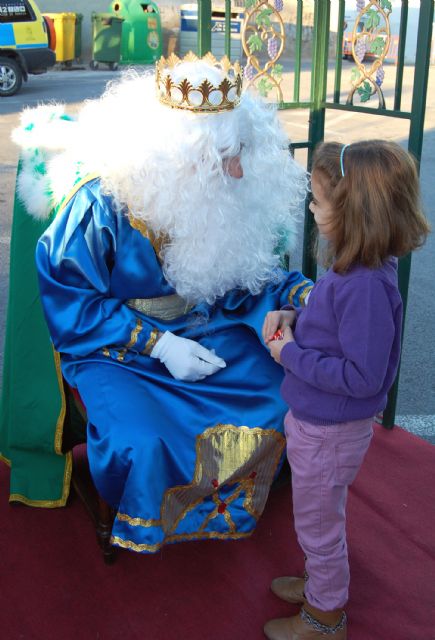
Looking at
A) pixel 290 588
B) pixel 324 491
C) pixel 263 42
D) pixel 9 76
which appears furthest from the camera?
pixel 9 76

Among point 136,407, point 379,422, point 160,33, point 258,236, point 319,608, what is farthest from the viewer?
point 160,33

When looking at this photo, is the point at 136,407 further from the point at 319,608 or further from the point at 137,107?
the point at 137,107

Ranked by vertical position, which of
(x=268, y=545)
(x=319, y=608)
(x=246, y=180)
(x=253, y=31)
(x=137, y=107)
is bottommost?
(x=268, y=545)

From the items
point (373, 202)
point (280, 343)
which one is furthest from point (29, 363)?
point (373, 202)

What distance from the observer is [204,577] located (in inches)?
84.4

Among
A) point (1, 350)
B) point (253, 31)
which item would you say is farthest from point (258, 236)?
point (1, 350)

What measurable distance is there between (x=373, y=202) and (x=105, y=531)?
1288 mm

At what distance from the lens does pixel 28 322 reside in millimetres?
2318

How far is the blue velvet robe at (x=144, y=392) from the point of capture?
196cm

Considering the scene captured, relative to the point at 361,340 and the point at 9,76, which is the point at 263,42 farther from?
the point at 9,76

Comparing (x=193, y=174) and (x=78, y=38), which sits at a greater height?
(x=78, y=38)

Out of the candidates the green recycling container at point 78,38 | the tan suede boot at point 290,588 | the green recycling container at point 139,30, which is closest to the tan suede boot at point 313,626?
the tan suede boot at point 290,588

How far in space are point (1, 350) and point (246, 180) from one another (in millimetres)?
1931

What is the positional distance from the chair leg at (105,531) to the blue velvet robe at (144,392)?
0.49 feet
